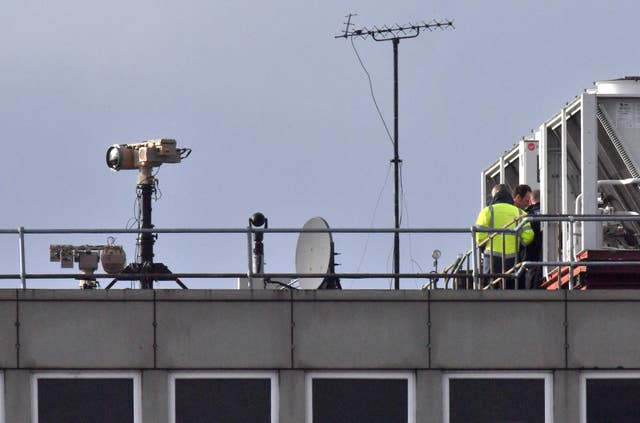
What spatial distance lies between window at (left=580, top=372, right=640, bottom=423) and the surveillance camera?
13657 mm

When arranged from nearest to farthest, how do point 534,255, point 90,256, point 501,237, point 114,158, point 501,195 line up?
1. point 501,237
2. point 534,255
3. point 501,195
4. point 90,256
5. point 114,158

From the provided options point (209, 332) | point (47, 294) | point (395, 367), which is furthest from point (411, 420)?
point (47, 294)

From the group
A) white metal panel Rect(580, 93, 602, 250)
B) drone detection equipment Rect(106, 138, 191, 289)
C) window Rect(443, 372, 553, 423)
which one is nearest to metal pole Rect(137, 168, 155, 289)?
drone detection equipment Rect(106, 138, 191, 289)

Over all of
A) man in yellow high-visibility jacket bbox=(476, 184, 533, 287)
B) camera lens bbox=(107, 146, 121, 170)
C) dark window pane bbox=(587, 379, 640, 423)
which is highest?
camera lens bbox=(107, 146, 121, 170)

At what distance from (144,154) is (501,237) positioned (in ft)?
43.0

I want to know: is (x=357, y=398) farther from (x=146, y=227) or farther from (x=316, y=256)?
(x=146, y=227)

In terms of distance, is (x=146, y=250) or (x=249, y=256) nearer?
(x=249, y=256)

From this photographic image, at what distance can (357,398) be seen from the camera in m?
36.0

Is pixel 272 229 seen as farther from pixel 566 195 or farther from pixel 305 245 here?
pixel 566 195

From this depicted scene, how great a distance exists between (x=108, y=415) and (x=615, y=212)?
8754 millimetres

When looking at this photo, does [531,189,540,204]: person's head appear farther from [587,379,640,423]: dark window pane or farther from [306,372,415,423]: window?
[306,372,415,423]: window

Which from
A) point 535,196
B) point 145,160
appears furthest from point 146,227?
point 535,196

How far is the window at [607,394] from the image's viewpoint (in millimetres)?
36000

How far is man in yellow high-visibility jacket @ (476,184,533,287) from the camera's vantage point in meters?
36.9
